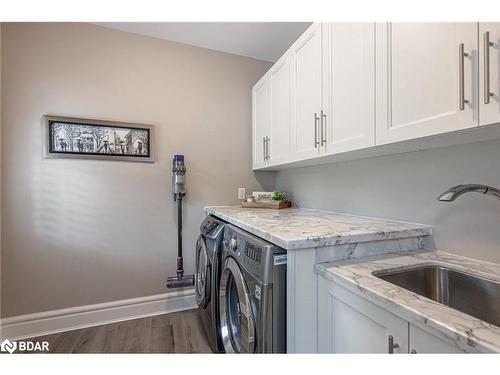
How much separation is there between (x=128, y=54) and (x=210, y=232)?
1.78 meters

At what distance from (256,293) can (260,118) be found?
1733 mm

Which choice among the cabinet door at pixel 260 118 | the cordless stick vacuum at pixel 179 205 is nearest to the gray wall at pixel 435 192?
the cabinet door at pixel 260 118

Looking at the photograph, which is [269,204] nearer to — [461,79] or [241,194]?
[241,194]

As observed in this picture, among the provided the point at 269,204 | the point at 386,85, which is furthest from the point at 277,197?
the point at 386,85

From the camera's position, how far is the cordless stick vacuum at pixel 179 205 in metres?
2.14

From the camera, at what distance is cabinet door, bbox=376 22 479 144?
2.49 ft

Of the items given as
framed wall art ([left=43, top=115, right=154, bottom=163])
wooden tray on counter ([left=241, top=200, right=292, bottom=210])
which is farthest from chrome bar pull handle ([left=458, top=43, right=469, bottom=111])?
framed wall art ([left=43, top=115, right=154, bottom=163])

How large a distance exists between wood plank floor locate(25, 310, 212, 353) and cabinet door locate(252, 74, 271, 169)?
1.58 meters

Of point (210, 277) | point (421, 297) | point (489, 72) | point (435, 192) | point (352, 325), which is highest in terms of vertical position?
point (489, 72)

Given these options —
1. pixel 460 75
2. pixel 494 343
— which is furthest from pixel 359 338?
pixel 460 75

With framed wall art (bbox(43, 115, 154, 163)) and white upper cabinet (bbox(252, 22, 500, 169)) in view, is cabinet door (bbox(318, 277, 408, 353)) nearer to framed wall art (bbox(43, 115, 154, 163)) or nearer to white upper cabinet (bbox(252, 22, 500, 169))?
white upper cabinet (bbox(252, 22, 500, 169))

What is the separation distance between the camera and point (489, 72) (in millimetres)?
699

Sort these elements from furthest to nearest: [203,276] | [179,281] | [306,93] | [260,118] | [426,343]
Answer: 1. [260,118]
2. [179,281]
3. [203,276]
4. [306,93]
5. [426,343]
